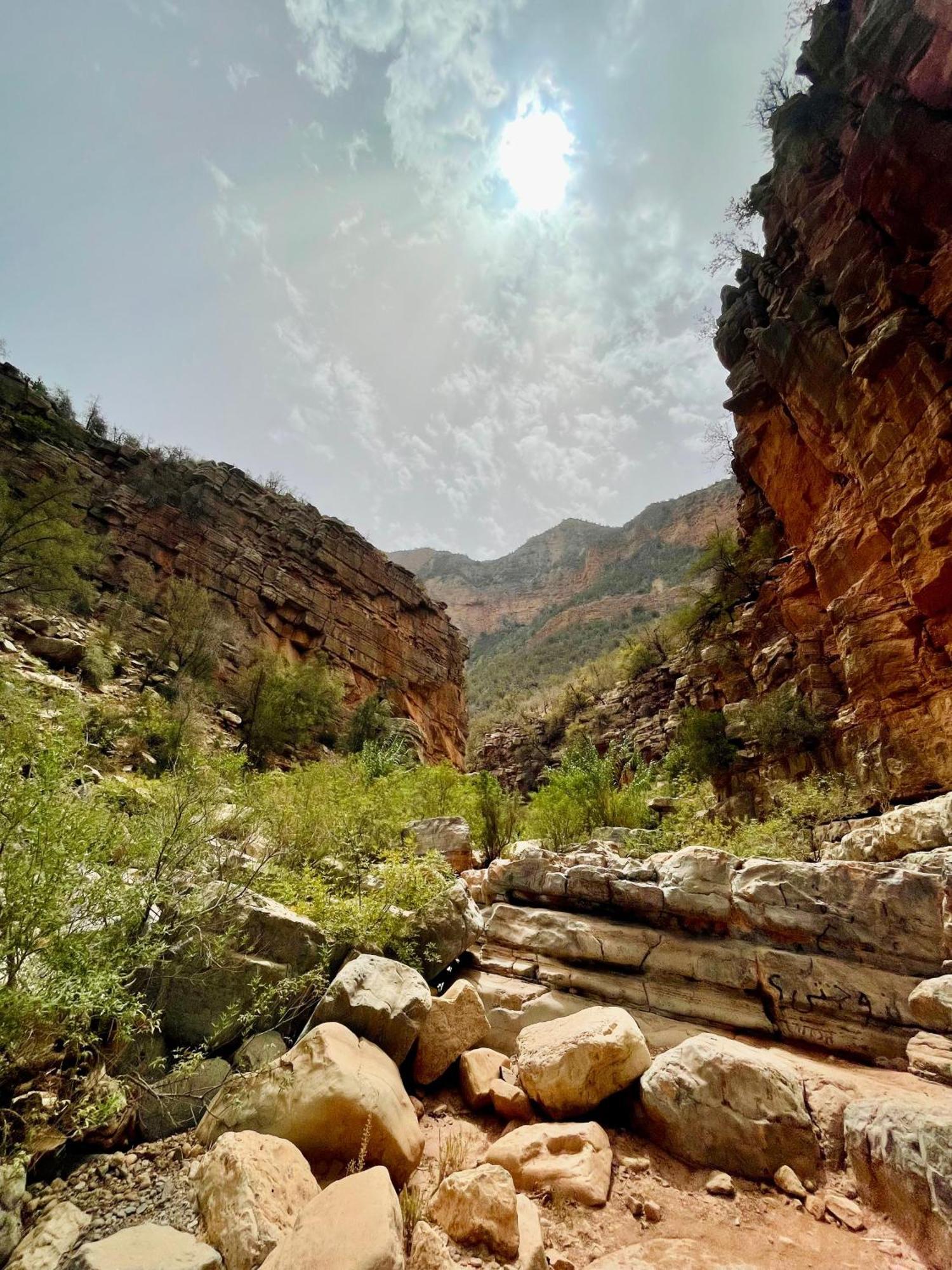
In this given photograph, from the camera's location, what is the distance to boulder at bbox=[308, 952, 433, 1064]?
3713 mm

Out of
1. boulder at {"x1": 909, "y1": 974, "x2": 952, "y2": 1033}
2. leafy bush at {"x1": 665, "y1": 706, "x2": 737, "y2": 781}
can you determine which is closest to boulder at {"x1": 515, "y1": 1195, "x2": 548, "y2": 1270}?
boulder at {"x1": 909, "y1": 974, "x2": 952, "y2": 1033}

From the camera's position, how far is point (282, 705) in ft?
49.8

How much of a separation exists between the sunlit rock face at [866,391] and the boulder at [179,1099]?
1061 centimetres

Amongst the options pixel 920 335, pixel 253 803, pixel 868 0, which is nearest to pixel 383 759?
pixel 253 803

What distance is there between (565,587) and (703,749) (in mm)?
62654

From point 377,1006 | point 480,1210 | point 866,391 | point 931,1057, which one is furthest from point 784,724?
point 480,1210

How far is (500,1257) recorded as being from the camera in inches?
90.2

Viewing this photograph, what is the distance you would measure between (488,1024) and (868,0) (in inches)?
877

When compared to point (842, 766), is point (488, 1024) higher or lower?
lower

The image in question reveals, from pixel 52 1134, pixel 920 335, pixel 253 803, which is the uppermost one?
pixel 920 335

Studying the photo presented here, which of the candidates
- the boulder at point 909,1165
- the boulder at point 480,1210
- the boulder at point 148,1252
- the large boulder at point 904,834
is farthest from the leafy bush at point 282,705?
the boulder at point 909,1165

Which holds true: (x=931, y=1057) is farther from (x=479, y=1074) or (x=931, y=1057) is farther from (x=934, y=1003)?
(x=479, y=1074)

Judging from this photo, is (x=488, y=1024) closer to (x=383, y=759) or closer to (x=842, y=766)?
(x=383, y=759)

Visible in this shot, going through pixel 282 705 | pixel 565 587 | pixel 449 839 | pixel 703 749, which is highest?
pixel 565 587
